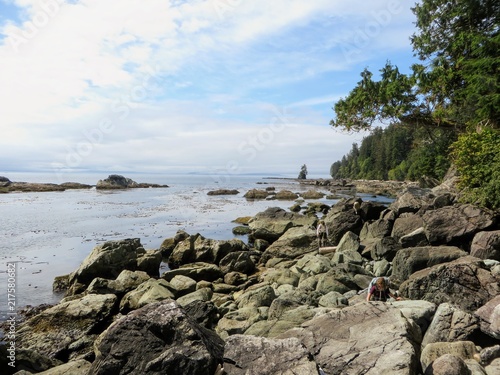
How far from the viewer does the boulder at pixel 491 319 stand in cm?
657

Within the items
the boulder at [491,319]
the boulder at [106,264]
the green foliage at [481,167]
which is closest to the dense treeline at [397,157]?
the green foliage at [481,167]

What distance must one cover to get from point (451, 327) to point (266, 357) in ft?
12.9

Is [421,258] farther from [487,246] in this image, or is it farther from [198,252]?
[198,252]

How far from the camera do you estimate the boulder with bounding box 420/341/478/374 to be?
19.5 ft

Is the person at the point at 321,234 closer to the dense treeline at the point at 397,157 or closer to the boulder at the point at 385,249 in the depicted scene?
the boulder at the point at 385,249

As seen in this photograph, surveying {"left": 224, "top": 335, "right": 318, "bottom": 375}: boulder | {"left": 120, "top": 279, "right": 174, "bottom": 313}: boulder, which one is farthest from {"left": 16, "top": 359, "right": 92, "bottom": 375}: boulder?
{"left": 120, "top": 279, "right": 174, "bottom": 313}: boulder

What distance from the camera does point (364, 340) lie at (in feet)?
19.2

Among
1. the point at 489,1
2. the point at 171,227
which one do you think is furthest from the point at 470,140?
the point at 171,227

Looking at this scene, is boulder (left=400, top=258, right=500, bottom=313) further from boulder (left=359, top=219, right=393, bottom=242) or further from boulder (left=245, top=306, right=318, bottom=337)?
boulder (left=359, top=219, right=393, bottom=242)

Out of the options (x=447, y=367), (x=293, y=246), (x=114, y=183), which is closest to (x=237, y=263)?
(x=293, y=246)

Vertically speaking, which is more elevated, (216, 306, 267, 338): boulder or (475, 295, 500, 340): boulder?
(475, 295, 500, 340): boulder

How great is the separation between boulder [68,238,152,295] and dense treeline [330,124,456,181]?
20.2 meters

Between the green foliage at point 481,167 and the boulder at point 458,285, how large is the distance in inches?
260

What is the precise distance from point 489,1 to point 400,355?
27307mm
